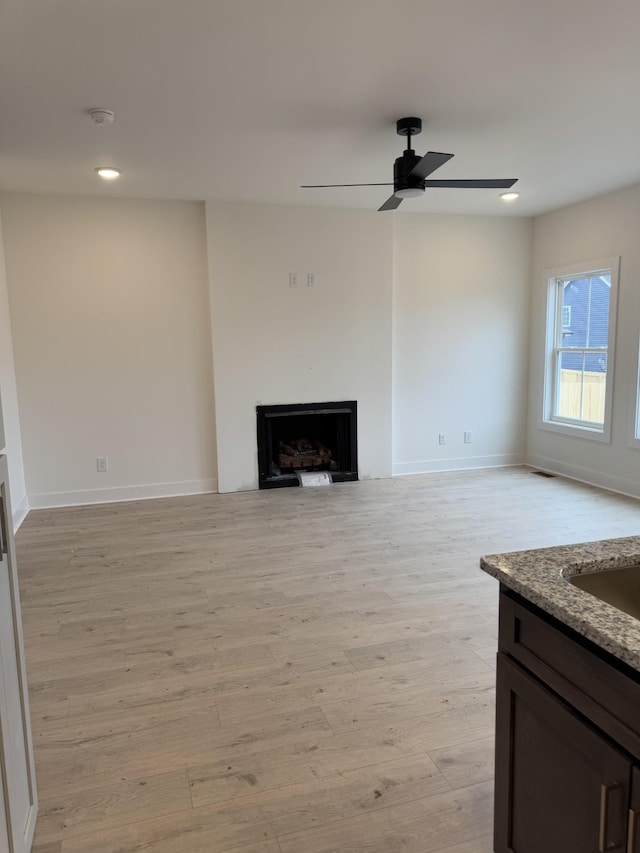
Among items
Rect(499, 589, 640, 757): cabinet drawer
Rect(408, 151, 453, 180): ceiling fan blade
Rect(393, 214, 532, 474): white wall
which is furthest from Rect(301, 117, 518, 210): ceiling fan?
Rect(499, 589, 640, 757): cabinet drawer

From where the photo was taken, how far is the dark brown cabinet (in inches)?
36.3

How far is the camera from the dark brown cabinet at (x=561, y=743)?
921 millimetres

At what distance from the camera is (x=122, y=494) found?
502 centimetres

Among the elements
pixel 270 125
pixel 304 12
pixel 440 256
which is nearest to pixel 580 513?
pixel 440 256

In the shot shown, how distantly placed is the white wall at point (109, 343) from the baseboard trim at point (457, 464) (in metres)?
2.03

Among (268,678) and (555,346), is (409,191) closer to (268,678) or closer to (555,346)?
(268,678)

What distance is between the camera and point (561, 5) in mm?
2109

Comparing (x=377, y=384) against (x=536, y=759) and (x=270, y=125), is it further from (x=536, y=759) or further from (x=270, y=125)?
(x=536, y=759)

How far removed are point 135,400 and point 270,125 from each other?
269 centimetres

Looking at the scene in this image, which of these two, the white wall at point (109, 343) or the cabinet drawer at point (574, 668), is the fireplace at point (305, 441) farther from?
the cabinet drawer at point (574, 668)

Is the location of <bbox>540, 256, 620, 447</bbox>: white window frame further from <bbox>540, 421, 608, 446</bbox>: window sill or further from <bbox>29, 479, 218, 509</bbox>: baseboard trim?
<bbox>29, 479, 218, 509</bbox>: baseboard trim

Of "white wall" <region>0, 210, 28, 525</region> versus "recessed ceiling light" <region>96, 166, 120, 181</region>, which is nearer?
"recessed ceiling light" <region>96, 166, 120, 181</region>

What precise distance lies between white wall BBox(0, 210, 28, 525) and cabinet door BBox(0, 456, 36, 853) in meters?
3.19

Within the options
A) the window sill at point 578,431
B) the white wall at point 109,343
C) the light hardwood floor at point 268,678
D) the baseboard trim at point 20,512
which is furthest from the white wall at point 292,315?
the window sill at point 578,431
